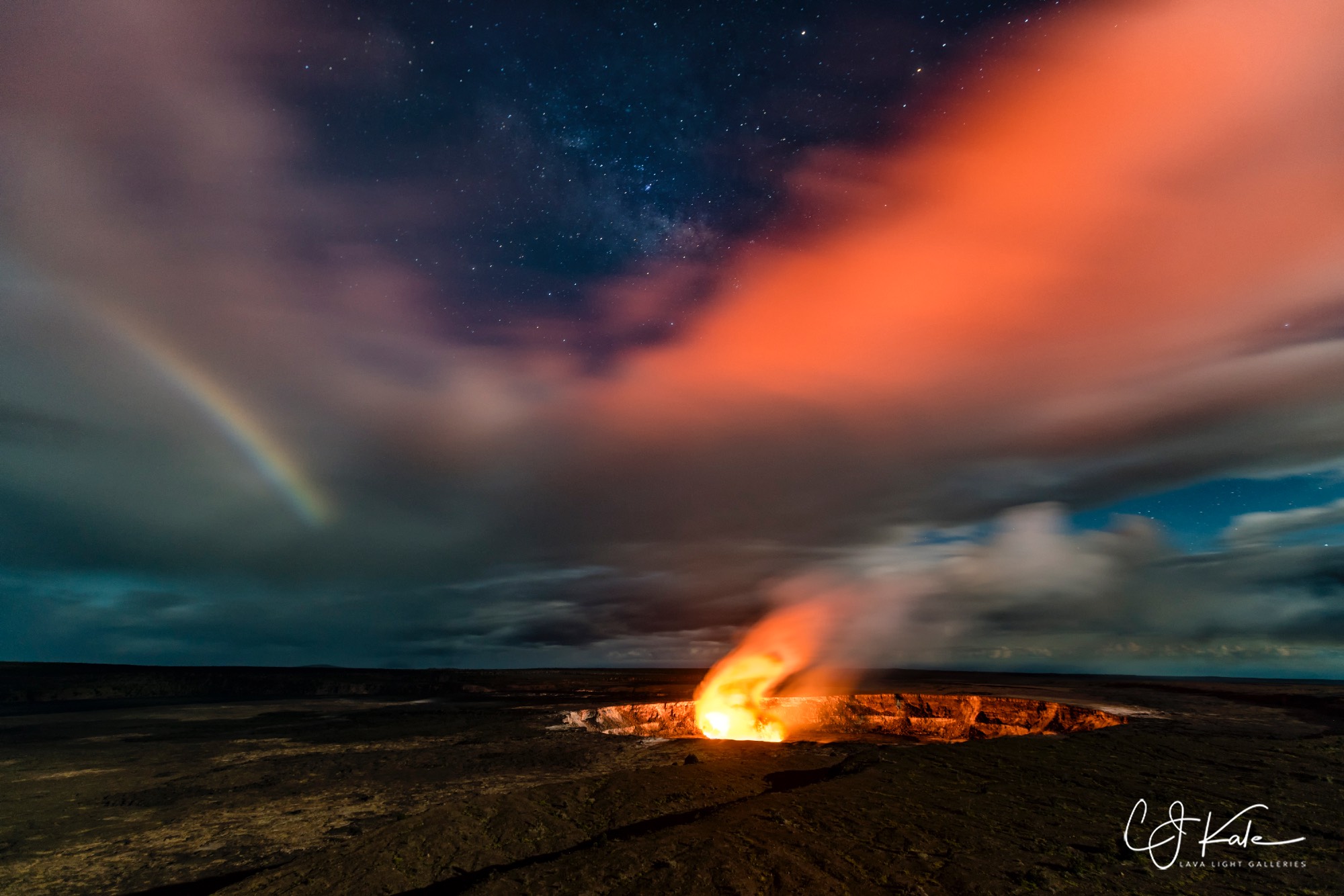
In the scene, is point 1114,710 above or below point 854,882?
below

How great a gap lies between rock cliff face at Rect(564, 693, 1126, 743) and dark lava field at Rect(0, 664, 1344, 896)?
728 cm

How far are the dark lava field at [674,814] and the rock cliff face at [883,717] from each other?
728cm

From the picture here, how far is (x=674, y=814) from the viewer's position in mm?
11539

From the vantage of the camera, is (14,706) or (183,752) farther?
(14,706)

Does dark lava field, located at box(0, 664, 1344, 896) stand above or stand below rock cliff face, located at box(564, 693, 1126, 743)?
above

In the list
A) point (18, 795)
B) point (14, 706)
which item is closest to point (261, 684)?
point (14, 706)

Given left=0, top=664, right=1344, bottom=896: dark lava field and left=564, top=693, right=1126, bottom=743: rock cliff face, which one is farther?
left=564, top=693, right=1126, bottom=743: rock cliff face

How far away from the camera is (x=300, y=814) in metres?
12.2

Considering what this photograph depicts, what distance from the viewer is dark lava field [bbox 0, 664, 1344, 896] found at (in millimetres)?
8539

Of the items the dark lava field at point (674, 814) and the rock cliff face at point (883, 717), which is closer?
the dark lava field at point (674, 814)

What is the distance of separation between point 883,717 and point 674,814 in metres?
26.7

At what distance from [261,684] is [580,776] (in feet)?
307

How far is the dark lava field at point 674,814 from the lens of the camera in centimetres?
854

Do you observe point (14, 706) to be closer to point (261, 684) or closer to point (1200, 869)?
point (261, 684)
